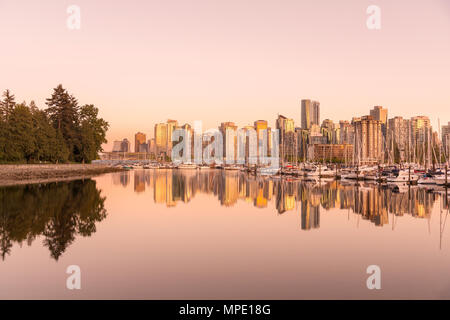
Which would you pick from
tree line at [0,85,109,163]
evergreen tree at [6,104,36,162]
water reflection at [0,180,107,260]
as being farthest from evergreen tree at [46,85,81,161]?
water reflection at [0,180,107,260]

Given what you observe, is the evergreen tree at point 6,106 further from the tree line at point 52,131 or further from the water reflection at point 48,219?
the water reflection at point 48,219

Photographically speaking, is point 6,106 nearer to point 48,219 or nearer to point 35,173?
point 35,173

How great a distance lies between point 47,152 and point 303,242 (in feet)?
268

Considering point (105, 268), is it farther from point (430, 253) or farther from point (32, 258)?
point (430, 253)

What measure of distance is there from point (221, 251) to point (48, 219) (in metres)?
16.1

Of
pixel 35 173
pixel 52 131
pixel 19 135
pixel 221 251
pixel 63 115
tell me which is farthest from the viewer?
pixel 63 115

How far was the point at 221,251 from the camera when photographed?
72.0 feet

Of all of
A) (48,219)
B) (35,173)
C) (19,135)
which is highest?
(19,135)

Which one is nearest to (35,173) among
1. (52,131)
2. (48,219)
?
(52,131)

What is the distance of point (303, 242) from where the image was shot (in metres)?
24.6

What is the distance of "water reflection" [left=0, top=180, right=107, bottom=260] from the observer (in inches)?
895

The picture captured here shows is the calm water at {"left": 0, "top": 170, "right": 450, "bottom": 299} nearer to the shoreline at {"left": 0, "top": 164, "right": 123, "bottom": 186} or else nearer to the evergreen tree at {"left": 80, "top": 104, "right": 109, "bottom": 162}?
the shoreline at {"left": 0, "top": 164, "right": 123, "bottom": 186}

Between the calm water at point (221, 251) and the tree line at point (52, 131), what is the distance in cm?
4489
